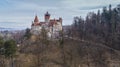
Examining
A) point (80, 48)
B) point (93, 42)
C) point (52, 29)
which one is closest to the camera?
point (80, 48)

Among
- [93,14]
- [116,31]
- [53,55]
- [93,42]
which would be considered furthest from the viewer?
[93,14]

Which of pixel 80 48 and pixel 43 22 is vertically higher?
pixel 43 22

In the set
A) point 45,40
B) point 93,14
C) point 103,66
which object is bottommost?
point 103,66

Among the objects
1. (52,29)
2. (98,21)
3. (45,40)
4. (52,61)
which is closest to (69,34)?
(52,29)

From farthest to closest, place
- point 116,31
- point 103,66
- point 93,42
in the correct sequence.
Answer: point 116,31 < point 93,42 < point 103,66

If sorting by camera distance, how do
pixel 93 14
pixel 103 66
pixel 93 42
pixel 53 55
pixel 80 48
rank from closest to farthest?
pixel 103 66 < pixel 53 55 < pixel 80 48 < pixel 93 42 < pixel 93 14

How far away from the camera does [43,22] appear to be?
5481cm

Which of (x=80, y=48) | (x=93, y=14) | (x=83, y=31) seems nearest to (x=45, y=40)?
(x=80, y=48)

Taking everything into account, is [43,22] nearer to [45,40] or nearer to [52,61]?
[45,40]

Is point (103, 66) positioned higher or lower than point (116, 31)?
lower

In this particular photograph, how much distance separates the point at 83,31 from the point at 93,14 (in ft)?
45.3

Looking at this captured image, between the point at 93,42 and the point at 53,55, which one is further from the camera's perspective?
the point at 93,42

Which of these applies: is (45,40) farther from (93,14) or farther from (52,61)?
(93,14)

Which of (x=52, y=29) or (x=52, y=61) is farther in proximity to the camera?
(x=52, y=29)
